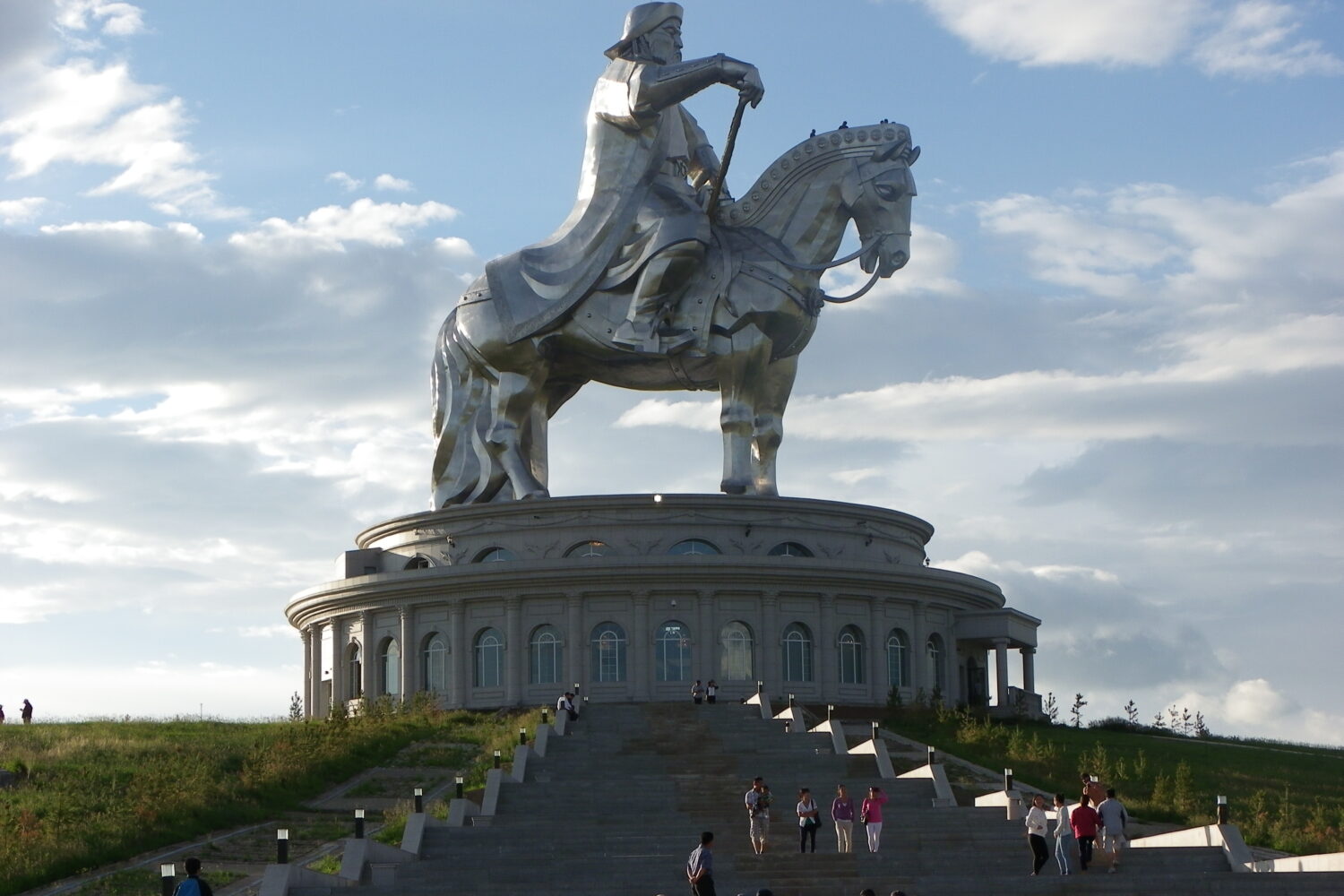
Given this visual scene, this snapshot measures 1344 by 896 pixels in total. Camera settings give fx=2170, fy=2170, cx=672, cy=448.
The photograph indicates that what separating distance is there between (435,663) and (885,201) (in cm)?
1644

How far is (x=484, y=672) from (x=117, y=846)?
22808 millimetres

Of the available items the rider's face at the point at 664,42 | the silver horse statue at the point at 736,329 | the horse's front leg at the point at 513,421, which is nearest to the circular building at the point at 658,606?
the horse's front leg at the point at 513,421

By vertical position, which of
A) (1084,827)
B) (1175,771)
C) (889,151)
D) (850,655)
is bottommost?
(1084,827)

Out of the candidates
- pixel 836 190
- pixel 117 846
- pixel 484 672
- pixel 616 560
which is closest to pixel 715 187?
pixel 836 190

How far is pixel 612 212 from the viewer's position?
54.7 metres

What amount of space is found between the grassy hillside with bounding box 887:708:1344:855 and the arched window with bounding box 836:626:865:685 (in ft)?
8.70

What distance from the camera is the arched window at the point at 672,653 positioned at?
53625 millimetres

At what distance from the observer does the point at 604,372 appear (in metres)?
55.7

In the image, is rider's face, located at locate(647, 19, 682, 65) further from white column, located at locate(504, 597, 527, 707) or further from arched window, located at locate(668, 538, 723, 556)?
white column, located at locate(504, 597, 527, 707)

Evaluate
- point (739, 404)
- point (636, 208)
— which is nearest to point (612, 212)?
point (636, 208)

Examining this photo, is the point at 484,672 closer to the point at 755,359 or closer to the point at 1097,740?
the point at 755,359

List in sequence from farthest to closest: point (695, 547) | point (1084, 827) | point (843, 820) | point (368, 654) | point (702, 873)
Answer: point (368, 654)
point (695, 547)
point (843, 820)
point (1084, 827)
point (702, 873)

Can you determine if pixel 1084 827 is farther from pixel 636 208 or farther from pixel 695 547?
pixel 636 208

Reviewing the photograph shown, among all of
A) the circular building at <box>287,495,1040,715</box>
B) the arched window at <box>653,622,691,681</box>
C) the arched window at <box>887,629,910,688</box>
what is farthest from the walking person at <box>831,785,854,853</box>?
the arched window at <box>887,629,910,688</box>
